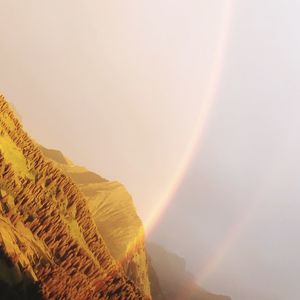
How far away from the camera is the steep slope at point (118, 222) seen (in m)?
26.6

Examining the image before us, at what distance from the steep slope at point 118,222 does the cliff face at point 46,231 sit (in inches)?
341

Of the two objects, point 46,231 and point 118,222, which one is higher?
point 118,222

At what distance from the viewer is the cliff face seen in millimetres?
9898

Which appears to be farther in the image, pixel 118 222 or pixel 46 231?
pixel 118 222

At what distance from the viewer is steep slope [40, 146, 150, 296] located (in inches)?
1046

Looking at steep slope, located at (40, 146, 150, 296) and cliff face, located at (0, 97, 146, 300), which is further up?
steep slope, located at (40, 146, 150, 296)

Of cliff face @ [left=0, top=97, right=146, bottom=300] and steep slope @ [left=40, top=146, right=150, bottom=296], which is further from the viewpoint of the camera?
steep slope @ [left=40, top=146, right=150, bottom=296]

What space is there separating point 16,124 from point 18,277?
10.0 metres

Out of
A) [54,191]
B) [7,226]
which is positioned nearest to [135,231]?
[54,191]

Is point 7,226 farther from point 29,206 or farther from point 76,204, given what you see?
point 76,204

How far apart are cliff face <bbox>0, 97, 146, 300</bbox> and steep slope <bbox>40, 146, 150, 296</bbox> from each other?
28.4ft

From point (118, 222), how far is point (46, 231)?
17567 mm

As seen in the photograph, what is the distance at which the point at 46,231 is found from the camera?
13227mm

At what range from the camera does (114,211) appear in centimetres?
3231
